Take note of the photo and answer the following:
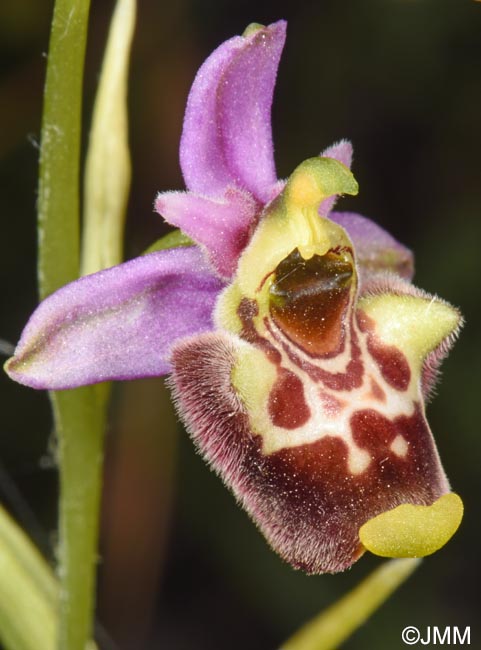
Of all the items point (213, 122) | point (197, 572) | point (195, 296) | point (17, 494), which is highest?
point (213, 122)

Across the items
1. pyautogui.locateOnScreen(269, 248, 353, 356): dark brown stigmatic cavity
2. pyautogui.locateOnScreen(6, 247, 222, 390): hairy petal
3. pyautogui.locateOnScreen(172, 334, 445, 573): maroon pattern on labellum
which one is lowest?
pyautogui.locateOnScreen(172, 334, 445, 573): maroon pattern on labellum

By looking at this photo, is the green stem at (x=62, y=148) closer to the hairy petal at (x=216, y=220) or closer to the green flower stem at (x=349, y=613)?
the hairy petal at (x=216, y=220)

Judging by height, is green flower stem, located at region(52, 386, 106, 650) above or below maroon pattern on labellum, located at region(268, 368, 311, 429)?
below

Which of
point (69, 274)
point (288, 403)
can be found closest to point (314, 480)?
point (288, 403)

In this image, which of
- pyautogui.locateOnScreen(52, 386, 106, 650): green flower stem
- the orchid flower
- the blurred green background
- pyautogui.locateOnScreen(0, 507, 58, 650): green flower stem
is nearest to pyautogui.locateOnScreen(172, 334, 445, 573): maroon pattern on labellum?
the orchid flower

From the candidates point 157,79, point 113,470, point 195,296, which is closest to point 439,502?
point 195,296

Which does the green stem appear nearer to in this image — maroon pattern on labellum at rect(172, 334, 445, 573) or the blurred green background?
maroon pattern on labellum at rect(172, 334, 445, 573)

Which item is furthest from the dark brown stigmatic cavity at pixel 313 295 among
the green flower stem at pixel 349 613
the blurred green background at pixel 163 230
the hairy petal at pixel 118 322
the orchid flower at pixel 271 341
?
the blurred green background at pixel 163 230

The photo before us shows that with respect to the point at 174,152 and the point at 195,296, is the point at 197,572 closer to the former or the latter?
the point at 174,152
